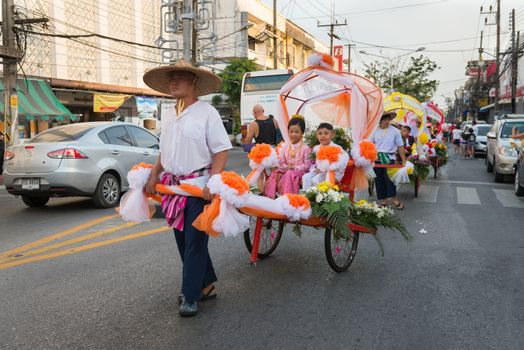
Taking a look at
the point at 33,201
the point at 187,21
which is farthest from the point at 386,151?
the point at 187,21

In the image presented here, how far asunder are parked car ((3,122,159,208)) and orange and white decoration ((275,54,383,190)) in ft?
13.1

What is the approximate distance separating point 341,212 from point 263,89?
58.6ft

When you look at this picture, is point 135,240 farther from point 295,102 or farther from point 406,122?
point 406,122

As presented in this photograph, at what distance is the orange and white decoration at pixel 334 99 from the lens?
612cm

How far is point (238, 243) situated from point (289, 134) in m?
1.53

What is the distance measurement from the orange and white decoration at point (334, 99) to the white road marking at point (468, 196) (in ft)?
15.2

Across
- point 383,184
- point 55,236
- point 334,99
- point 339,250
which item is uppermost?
point 334,99

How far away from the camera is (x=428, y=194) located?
11398mm

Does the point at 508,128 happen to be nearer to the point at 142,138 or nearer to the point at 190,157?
the point at 142,138

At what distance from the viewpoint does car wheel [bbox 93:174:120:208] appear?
905 cm

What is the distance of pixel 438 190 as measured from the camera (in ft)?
39.8

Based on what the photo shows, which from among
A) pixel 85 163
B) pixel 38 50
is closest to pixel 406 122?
pixel 85 163

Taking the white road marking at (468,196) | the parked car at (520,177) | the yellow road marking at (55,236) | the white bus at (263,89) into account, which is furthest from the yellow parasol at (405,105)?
the yellow road marking at (55,236)

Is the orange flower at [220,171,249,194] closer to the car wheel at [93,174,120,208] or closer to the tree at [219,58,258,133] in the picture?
the car wheel at [93,174,120,208]
